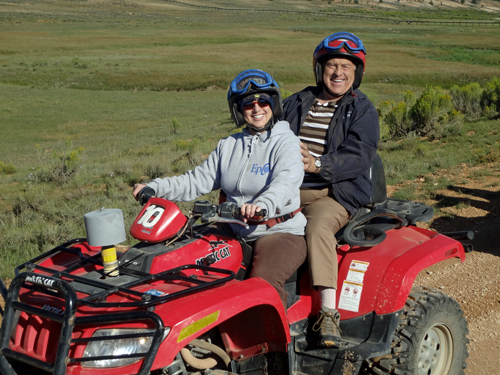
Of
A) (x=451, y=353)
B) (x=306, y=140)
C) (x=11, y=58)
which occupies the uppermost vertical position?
(x=306, y=140)

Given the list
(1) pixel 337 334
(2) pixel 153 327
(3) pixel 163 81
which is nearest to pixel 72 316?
(2) pixel 153 327

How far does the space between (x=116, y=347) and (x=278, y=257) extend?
3.92 feet

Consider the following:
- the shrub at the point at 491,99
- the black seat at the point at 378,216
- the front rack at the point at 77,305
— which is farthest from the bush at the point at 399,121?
the front rack at the point at 77,305

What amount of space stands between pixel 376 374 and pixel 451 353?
0.77 meters

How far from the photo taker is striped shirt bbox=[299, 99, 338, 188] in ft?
14.1

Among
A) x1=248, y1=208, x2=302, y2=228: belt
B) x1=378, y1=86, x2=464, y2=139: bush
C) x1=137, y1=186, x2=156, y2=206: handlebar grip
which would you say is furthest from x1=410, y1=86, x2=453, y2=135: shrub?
x1=137, y1=186, x2=156, y2=206: handlebar grip

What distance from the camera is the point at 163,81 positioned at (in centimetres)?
4222

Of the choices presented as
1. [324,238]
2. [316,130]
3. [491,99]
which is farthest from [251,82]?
[491,99]

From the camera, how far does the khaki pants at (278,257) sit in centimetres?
333

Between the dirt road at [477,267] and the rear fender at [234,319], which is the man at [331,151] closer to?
the rear fender at [234,319]

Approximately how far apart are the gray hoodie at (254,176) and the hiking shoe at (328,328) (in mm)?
563

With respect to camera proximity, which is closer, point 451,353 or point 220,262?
point 220,262

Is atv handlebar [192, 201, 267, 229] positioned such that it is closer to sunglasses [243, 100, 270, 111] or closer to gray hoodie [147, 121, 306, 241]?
gray hoodie [147, 121, 306, 241]

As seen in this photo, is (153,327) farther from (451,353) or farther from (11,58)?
(11,58)
